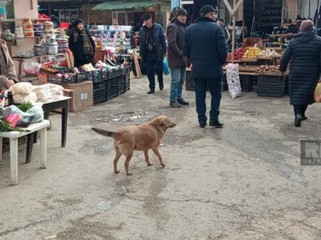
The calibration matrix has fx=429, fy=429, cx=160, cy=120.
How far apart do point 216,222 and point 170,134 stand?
317 cm

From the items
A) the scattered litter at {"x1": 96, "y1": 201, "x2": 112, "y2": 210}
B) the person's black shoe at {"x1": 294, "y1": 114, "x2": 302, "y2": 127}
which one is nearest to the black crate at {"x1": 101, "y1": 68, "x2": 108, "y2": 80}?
the person's black shoe at {"x1": 294, "y1": 114, "x2": 302, "y2": 127}

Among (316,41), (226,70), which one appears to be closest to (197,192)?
(316,41)

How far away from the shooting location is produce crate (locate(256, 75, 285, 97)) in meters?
10.0

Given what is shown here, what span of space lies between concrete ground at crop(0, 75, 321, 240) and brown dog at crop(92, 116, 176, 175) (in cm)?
34

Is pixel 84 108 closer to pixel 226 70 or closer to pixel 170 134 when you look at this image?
pixel 170 134

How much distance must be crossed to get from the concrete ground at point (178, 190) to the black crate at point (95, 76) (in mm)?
1896

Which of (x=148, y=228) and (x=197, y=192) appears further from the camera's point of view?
(x=197, y=192)

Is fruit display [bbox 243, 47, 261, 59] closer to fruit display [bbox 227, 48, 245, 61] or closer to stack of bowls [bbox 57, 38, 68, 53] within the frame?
fruit display [bbox 227, 48, 245, 61]

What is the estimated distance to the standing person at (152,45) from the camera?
33.6ft

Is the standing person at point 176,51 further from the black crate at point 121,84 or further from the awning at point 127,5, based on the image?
the awning at point 127,5

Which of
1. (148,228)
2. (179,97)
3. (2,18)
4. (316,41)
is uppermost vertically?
(2,18)

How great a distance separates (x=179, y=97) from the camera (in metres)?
9.14

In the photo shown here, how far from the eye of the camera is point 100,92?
377 inches

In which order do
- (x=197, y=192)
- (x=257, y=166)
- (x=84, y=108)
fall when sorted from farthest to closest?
(x=84, y=108), (x=257, y=166), (x=197, y=192)
